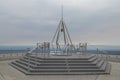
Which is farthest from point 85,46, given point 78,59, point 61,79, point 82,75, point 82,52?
point 61,79

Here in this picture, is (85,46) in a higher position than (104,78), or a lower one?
higher

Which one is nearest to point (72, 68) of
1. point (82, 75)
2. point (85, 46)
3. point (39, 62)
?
point (82, 75)

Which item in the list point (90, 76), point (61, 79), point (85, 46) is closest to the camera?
A: point (61, 79)

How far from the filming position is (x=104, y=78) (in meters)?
21.1

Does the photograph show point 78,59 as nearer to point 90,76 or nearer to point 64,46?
point 90,76

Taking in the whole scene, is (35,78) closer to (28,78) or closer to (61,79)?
(28,78)

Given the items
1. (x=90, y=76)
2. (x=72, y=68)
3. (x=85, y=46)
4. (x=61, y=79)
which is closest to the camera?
(x=61, y=79)

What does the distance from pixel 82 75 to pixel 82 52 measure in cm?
1241

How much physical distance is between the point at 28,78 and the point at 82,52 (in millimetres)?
15129

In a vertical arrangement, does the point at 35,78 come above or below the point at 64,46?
below

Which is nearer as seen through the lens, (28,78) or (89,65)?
(28,78)

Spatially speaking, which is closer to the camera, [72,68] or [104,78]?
[104,78]

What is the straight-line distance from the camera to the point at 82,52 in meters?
35.0

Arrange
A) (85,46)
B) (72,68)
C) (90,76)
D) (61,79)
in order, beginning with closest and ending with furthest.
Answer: (61,79), (90,76), (72,68), (85,46)
